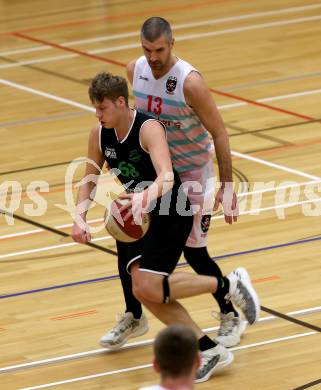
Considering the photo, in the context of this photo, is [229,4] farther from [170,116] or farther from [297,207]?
[170,116]

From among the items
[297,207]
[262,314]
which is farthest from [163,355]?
[297,207]

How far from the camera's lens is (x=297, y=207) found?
1025 cm

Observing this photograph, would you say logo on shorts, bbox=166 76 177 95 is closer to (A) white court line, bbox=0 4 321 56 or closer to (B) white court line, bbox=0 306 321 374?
(B) white court line, bbox=0 306 321 374

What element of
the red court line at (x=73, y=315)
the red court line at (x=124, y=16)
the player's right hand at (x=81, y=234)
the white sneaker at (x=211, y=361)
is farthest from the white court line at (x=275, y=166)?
the red court line at (x=124, y=16)

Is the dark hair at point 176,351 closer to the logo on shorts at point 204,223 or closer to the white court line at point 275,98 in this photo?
the logo on shorts at point 204,223

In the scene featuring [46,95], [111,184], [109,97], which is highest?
[109,97]

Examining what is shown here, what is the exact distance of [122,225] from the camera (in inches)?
271

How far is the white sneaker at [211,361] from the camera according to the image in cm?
703

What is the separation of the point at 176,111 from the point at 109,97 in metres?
0.59

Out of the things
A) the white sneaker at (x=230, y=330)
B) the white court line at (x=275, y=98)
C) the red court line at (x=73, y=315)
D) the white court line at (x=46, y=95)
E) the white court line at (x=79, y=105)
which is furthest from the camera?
the white court line at (x=46, y=95)

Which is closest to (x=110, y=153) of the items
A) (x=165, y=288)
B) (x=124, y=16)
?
(x=165, y=288)

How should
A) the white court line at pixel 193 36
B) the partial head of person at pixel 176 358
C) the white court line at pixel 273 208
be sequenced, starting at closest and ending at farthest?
the partial head of person at pixel 176 358 < the white court line at pixel 273 208 < the white court line at pixel 193 36

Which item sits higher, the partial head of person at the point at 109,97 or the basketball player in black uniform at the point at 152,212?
the partial head of person at the point at 109,97

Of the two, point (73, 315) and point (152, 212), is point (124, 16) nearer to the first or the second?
point (73, 315)
